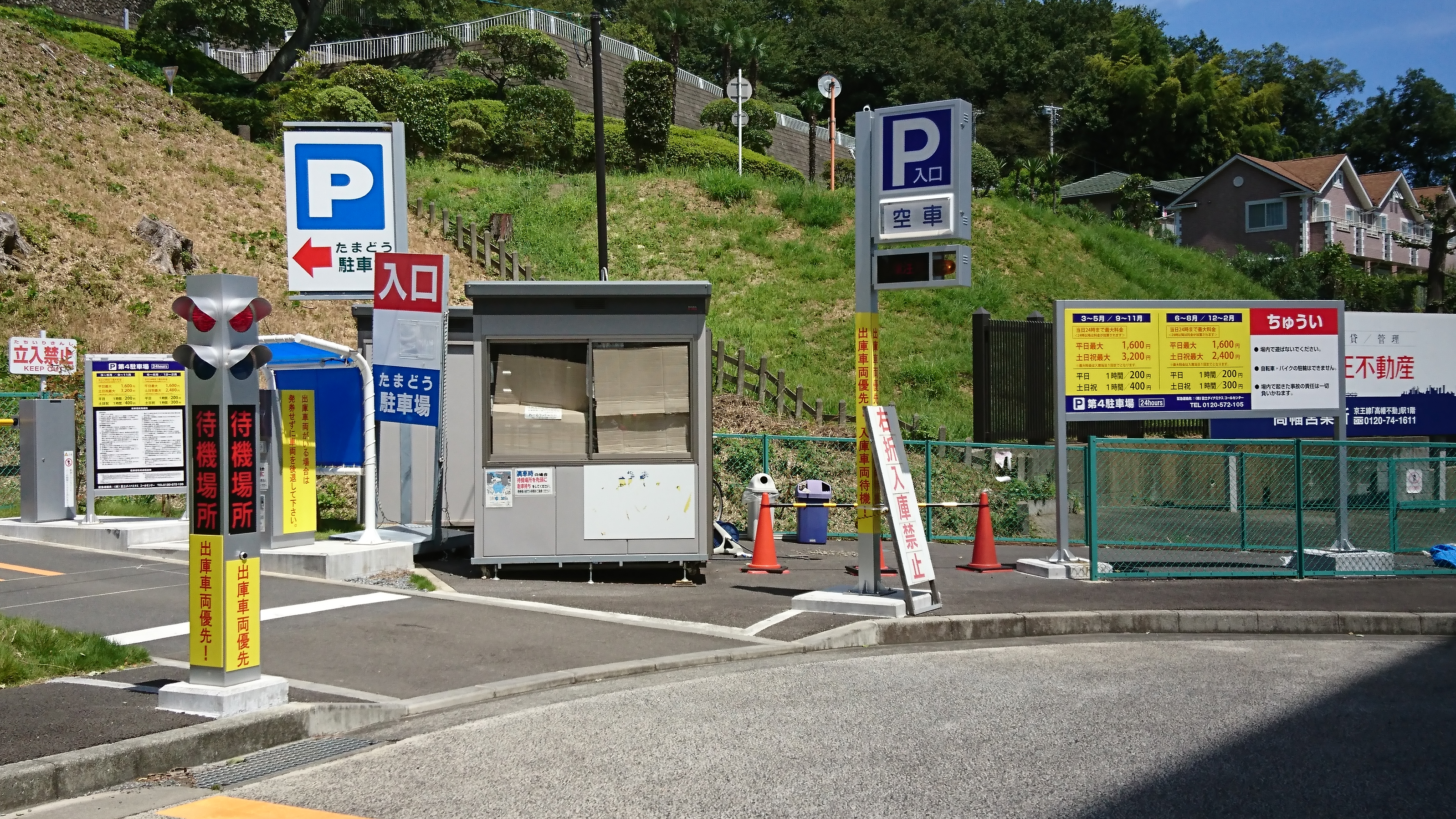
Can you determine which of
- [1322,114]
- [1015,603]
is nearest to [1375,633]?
[1015,603]

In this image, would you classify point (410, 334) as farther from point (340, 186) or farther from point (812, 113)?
point (812, 113)

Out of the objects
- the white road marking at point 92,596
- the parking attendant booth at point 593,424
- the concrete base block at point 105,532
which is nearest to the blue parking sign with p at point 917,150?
the parking attendant booth at point 593,424

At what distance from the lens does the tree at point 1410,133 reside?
273ft

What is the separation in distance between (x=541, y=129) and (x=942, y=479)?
29.7 metres

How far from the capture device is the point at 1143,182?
60.9 m

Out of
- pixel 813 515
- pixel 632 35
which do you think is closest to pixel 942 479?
pixel 813 515

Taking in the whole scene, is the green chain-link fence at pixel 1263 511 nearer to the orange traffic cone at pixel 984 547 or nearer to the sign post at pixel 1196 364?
the sign post at pixel 1196 364

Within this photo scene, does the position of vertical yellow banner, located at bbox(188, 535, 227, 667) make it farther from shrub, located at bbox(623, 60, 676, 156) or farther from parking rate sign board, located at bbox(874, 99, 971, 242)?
shrub, located at bbox(623, 60, 676, 156)

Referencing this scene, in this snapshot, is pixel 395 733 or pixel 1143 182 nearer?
pixel 395 733

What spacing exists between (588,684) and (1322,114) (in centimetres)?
9342

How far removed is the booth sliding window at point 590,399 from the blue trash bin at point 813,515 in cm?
406

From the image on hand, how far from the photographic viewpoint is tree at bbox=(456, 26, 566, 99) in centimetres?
5225

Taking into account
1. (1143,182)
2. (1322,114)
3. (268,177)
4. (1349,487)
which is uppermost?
(1322,114)

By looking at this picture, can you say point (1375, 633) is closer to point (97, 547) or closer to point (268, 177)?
point (97, 547)
